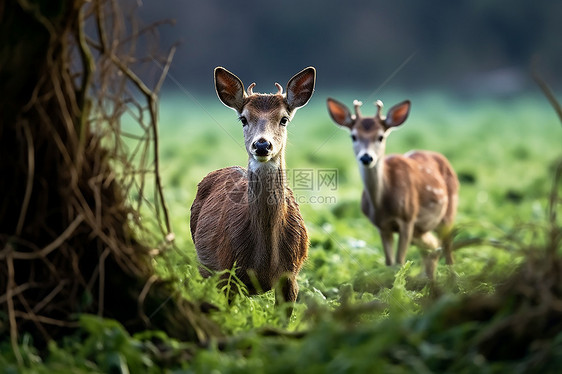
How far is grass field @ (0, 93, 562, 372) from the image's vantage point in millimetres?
3641

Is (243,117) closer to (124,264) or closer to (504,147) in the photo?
(124,264)

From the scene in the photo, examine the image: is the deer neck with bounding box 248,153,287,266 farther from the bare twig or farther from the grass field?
the bare twig

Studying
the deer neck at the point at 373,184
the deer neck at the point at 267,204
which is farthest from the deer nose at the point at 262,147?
the deer neck at the point at 373,184

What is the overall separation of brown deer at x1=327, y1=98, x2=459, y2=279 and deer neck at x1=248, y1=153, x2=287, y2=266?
298 cm

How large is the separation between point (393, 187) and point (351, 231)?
1.09m

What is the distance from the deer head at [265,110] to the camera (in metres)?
6.57

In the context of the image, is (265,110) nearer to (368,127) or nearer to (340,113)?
(368,127)

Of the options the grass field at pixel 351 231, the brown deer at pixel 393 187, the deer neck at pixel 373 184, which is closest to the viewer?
the grass field at pixel 351 231

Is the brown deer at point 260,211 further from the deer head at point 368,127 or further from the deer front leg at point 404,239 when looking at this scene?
the deer front leg at point 404,239

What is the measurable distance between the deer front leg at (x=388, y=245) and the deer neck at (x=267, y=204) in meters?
2.93

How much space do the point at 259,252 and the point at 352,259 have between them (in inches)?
109

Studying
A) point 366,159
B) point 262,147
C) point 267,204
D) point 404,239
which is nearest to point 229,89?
point 262,147

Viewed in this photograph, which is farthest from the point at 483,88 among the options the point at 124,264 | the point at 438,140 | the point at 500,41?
the point at 124,264

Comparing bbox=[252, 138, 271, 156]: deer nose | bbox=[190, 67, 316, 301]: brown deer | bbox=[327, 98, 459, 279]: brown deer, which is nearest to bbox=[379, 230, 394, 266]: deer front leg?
bbox=[327, 98, 459, 279]: brown deer
